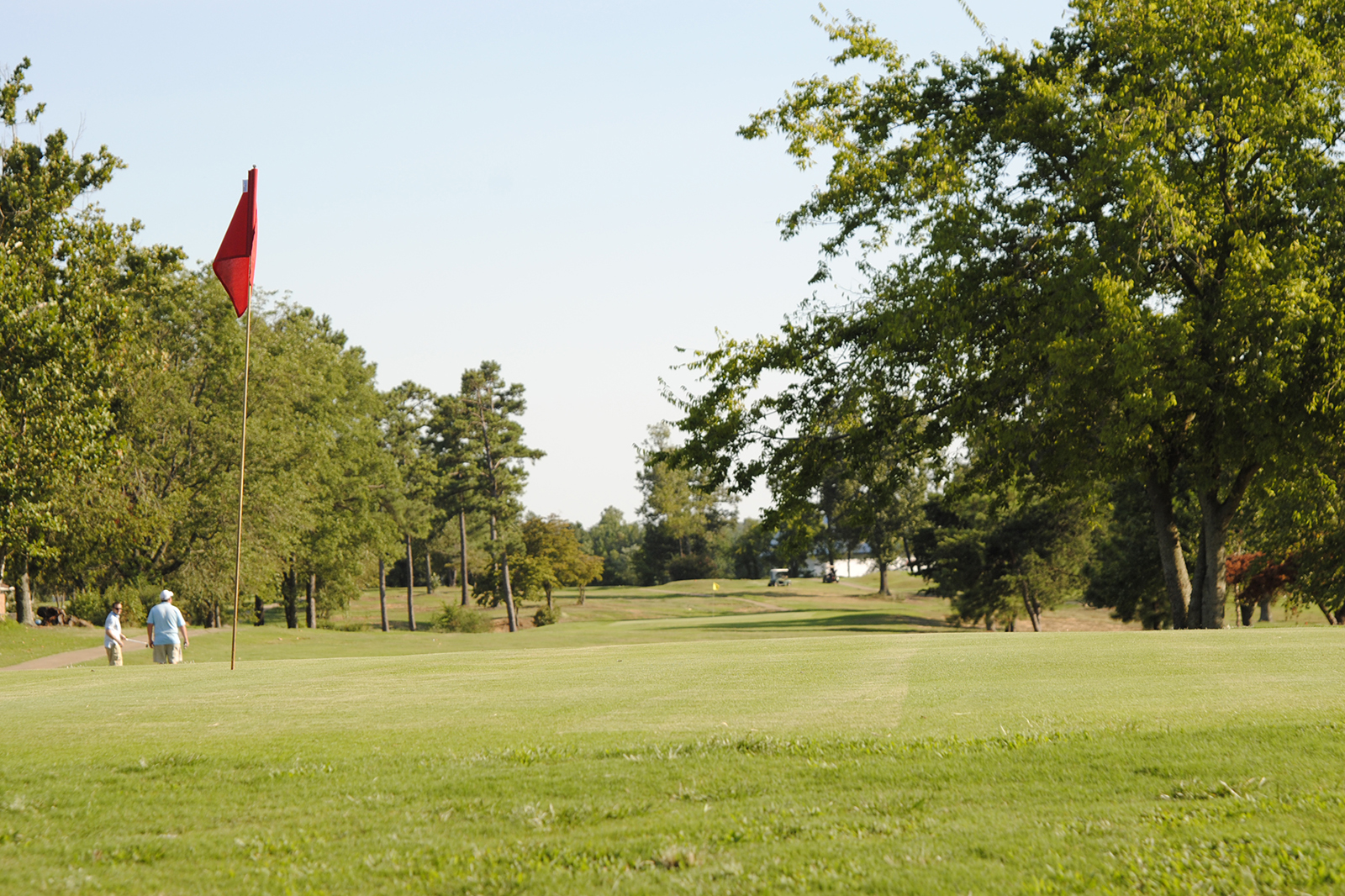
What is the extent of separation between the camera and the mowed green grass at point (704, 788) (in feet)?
14.6

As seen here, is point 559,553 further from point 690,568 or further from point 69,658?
point 690,568

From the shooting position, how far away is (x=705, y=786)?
597 cm

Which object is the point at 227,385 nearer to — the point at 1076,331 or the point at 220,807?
the point at 1076,331

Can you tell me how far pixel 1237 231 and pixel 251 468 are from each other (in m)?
37.4

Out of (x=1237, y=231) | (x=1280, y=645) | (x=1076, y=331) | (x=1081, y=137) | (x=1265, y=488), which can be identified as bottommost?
(x=1280, y=645)

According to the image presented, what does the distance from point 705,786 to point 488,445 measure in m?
64.7

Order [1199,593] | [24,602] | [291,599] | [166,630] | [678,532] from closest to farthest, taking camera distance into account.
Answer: [166,630] → [1199,593] → [24,602] → [291,599] → [678,532]

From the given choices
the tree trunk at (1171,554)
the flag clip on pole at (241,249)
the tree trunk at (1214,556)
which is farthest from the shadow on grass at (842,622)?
the flag clip on pole at (241,249)

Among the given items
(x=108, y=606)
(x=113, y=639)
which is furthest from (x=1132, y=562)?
(x=108, y=606)

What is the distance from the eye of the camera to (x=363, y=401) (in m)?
60.8

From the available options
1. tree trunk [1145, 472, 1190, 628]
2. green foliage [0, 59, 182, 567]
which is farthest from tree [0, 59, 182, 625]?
tree trunk [1145, 472, 1190, 628]

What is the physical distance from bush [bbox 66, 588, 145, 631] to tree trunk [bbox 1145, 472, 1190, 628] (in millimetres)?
32971

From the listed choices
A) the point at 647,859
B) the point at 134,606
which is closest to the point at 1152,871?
the point at 647,859

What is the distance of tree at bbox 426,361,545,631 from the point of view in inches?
2667
